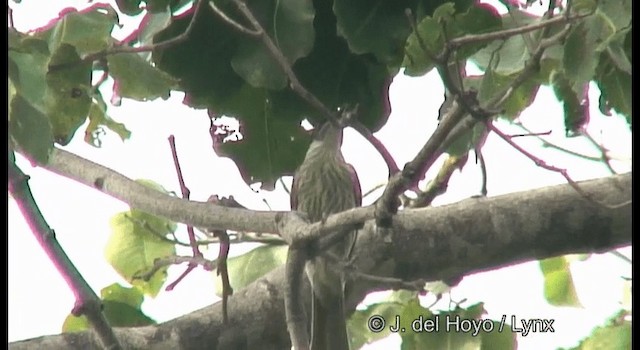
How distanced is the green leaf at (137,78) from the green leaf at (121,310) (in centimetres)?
42

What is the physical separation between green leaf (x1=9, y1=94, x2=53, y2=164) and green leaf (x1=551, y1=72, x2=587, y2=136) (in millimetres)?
599

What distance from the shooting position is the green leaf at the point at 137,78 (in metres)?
1.31

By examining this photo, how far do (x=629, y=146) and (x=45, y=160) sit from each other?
0.67 meters

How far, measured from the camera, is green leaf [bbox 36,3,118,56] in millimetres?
1307

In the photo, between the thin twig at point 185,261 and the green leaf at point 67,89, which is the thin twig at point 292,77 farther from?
the thin twig at point 185,261

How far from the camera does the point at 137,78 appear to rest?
52.4 inches

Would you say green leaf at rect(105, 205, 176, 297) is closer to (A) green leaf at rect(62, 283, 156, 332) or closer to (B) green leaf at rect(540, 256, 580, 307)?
(A) green leaf at rect(62, 283, 156, 332)

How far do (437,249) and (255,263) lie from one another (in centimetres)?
38

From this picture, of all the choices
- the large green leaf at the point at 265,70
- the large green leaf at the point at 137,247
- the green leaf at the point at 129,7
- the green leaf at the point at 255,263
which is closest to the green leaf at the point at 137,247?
the large green leaf at the point at 137,247

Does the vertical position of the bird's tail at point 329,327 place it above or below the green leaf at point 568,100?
below

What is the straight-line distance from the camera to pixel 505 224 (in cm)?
145

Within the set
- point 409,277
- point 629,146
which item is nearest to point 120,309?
point 409,277

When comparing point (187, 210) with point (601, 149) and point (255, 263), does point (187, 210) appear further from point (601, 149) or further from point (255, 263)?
point (601, 149)

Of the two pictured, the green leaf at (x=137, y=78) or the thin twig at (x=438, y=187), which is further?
the thin twig at (x=438, y=187)
